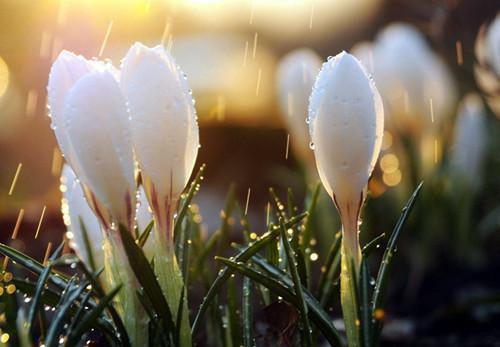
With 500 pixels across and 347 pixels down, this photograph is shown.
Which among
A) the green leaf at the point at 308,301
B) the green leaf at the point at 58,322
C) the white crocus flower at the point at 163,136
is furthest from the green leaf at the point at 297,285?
the green leaf at the point at 58,322

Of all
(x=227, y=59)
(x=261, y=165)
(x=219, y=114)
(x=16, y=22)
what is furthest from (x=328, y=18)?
(x=16, y=22)

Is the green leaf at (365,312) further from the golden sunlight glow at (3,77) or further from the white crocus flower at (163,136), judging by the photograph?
the golden sunlight glow at (3,77)

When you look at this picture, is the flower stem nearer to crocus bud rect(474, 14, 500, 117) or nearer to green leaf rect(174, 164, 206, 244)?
green leaf rect(174, 164, 206, 244)

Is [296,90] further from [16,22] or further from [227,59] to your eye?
[227,59]

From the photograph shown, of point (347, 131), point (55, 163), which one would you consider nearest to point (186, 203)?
point (347, 131)

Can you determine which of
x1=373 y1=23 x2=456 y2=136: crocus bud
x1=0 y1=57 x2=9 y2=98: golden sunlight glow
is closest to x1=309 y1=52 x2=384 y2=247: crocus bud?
x1=373 y1=23 x2=456 y2=136: crocus bud

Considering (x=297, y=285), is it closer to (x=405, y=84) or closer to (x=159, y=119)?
(x=159, y=119)
